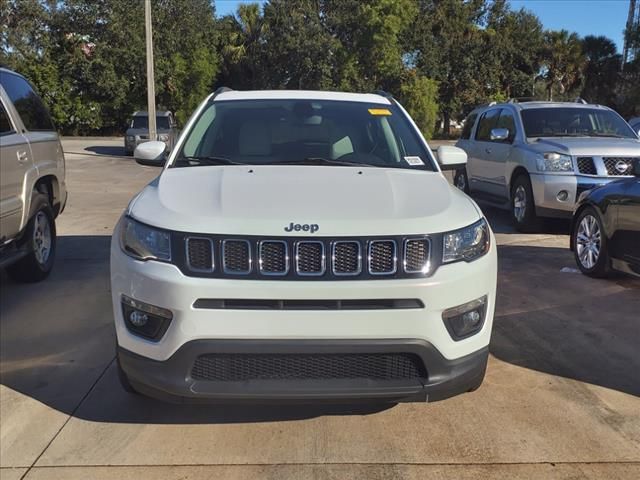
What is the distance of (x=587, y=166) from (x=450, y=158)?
454cm

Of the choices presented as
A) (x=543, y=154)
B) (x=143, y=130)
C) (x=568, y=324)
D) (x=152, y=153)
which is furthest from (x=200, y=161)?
(x=143, y=130)

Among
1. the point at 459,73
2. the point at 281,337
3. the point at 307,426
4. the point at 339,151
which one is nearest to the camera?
the point at 281,337

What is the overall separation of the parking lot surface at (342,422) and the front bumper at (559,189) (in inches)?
131

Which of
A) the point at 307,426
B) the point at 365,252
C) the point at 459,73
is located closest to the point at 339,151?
the point at 365,252

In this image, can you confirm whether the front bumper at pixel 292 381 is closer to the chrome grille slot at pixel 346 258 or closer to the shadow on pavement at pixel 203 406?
the chrome grille slot at pixel 346 258

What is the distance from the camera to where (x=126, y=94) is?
→ 39.7 metres

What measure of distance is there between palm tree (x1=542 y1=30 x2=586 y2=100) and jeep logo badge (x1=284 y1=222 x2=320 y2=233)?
1745 inches

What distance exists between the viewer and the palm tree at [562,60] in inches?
1688

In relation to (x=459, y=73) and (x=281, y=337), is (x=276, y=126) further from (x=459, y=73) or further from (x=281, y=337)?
(x=459, y=73)

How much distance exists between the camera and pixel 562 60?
4353 cm

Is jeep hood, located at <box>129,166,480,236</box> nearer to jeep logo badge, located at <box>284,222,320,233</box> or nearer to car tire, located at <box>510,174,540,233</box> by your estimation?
jeep logo badge, located at <box>284,222,320,233</box>

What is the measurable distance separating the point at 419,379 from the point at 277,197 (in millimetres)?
1111

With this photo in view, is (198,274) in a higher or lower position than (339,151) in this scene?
lower

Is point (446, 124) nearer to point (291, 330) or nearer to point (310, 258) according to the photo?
point (310, 258)
